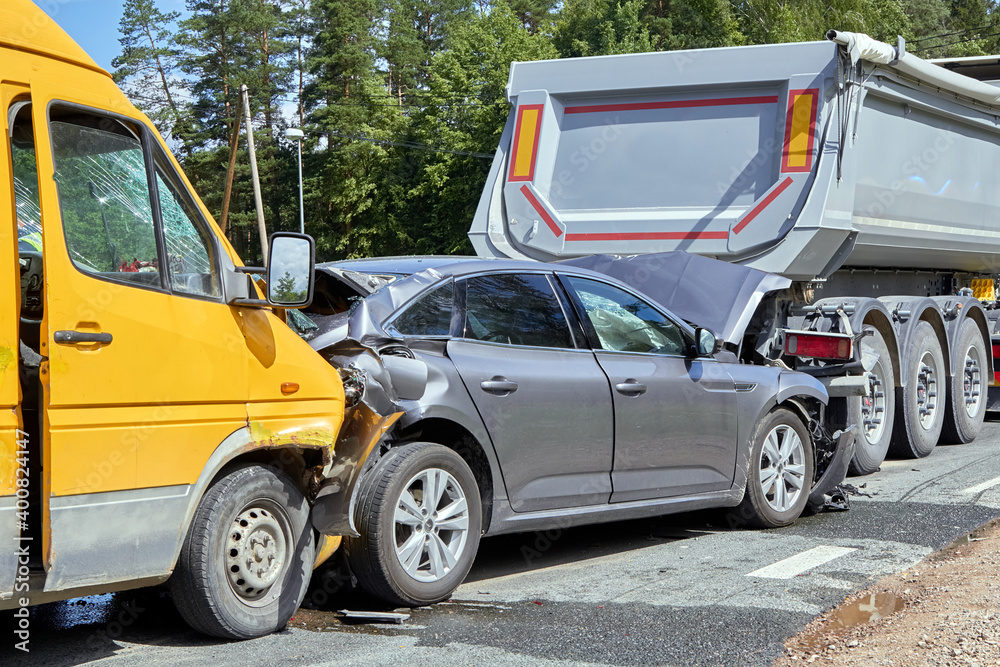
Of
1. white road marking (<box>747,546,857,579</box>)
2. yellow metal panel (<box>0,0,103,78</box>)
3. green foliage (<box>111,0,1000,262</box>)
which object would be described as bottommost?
white road marking (<box>747,546,857,579</box>)

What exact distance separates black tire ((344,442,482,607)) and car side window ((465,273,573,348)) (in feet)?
2.27

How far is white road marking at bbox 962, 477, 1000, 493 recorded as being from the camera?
7992 mm

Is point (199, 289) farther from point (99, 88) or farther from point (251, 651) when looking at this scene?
point (251, 651)

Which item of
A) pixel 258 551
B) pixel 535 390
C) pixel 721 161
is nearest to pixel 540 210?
pixel 721 161

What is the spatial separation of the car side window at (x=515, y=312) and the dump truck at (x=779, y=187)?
221cm

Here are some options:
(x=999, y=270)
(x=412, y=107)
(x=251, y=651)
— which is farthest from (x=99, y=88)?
(x=412, y=107)

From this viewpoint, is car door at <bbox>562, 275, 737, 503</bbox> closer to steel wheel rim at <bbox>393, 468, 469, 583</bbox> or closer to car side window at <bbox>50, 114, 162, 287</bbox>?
steel wheel rim at <bbox>393, 468, 469, 583</bbox>

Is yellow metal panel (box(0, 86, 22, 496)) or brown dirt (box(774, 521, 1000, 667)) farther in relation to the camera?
brown dirt (box(774, 521, 1000, 667))

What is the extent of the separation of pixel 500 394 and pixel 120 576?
196cm

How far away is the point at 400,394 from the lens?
16.0 feet

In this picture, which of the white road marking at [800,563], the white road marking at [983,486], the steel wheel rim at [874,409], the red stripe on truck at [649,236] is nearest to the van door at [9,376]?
the white road marking at [800,563]

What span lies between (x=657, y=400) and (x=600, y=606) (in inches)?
55.4

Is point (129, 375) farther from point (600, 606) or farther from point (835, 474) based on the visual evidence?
point (835, 474)

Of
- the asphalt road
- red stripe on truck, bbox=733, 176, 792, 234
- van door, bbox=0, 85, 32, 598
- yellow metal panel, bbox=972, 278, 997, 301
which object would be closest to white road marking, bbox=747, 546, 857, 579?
the asphalt road
